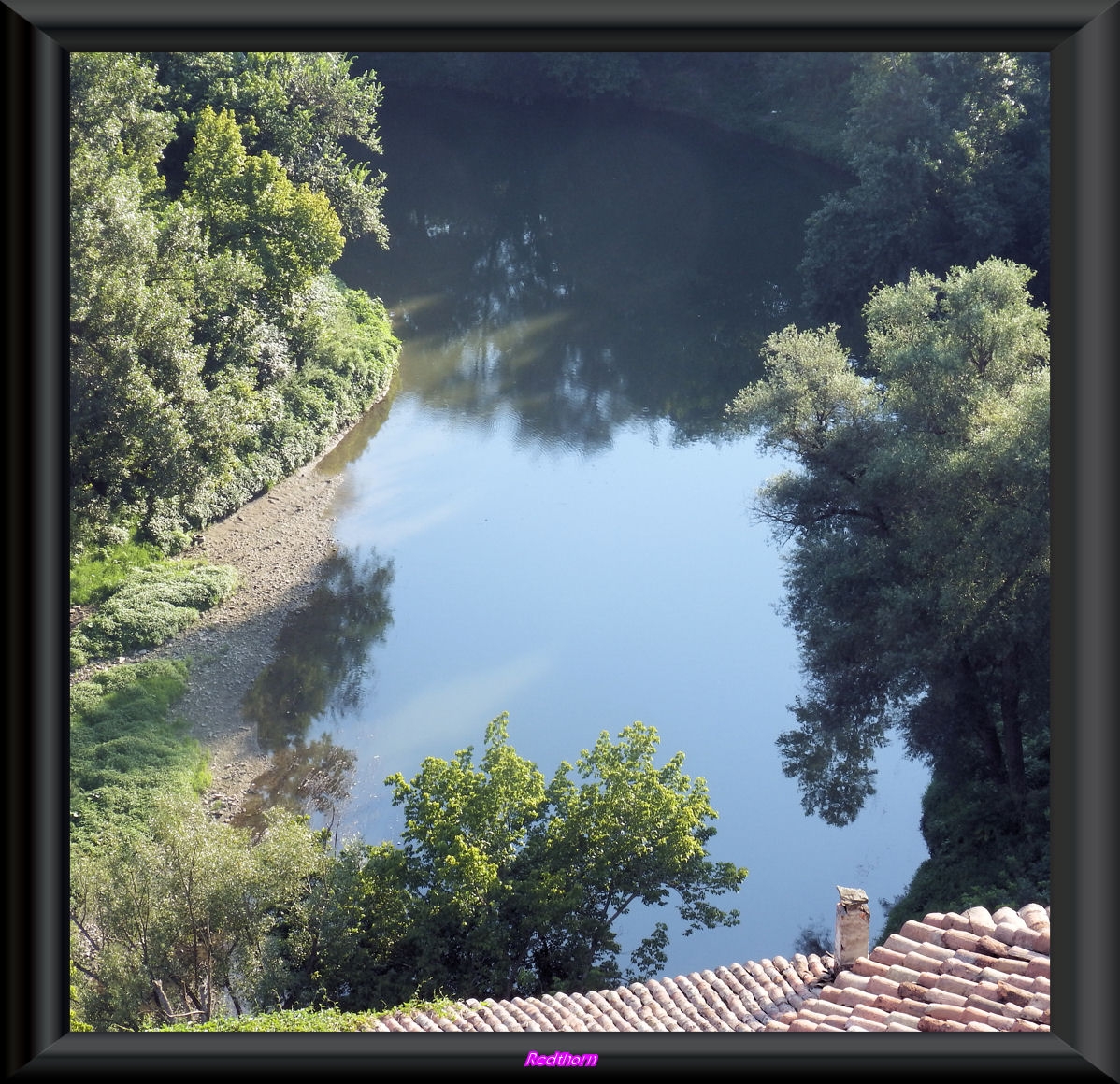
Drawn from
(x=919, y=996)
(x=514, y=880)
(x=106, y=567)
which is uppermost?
(x=106, y=567)

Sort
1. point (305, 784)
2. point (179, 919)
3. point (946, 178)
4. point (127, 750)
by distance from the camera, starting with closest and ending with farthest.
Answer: point (179, 919) < point (127, 750) < point (305, 784) < point (946, 178)

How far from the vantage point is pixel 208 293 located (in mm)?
23281

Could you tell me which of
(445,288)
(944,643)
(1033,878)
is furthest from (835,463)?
(445,288)

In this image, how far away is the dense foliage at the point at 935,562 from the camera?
50.2 feet

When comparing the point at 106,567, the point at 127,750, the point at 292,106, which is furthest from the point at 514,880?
the point at 292,106

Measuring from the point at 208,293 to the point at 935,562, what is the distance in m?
13.8

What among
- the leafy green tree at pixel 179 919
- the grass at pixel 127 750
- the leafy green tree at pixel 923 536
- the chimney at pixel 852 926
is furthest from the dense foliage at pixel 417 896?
the chimney at pixel 852 926

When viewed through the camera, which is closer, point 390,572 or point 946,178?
point 390,572

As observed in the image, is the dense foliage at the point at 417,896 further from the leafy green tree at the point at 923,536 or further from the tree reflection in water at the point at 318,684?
the leafy green tree at the point at 923,536

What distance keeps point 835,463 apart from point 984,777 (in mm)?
4931

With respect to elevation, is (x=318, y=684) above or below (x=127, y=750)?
above
